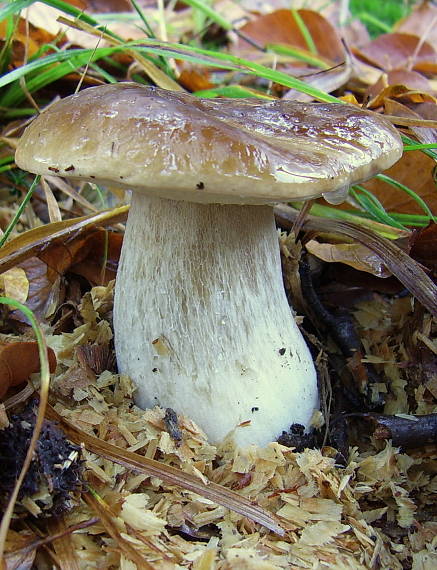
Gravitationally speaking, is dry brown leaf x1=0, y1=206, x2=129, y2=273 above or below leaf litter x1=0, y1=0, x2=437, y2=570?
above

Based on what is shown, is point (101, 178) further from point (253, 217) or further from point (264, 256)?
point (264, 256)

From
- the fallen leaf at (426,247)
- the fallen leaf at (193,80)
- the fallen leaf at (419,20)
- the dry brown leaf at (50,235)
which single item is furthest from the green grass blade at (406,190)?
the fallen leaf at (419,20)

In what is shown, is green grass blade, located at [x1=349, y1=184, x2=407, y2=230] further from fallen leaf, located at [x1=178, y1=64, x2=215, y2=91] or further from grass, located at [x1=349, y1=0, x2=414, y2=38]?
grass, located at [x1=349, y1=0, x2=414, y2=38]

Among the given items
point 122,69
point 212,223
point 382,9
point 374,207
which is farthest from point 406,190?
point 382,9

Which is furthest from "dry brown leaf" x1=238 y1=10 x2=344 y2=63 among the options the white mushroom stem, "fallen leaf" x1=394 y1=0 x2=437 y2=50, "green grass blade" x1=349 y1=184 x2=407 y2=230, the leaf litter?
the white mushroom stem

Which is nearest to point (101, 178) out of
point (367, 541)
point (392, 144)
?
point (392, 144)

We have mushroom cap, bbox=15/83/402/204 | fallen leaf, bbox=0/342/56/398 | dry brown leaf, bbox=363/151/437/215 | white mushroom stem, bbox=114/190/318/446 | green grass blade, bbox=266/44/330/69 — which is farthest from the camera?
green grass blade, bbox=266/44/330/69
